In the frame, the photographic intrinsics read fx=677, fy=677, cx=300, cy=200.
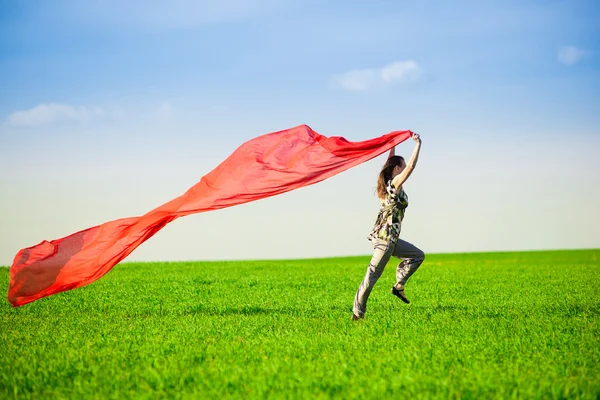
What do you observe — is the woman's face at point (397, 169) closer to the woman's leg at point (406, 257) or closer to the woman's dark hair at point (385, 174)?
the woman's dark hair at point (385, 174)

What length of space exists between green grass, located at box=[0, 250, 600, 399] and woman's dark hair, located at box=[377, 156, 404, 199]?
240 cm

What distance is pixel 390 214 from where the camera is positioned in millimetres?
12031

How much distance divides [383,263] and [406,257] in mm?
1034

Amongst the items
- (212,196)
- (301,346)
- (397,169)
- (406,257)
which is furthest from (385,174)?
(301,346)

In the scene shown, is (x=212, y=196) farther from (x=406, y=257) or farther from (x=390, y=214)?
(x=406, y=257)

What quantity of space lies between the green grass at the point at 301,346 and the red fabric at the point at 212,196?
1000mm

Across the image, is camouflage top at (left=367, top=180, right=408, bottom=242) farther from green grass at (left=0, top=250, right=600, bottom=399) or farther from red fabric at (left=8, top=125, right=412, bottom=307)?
green grass at (left=0, top=250, right=600, bottom=399)

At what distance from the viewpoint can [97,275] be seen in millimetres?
13203

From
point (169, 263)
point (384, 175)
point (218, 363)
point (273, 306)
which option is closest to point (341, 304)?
point (273, 306)

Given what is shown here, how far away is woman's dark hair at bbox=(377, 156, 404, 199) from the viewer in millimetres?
12102

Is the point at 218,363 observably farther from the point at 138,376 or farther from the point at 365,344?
the point at 365,344

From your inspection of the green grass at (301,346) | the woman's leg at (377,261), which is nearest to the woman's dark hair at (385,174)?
the woman's leg at (377,261)

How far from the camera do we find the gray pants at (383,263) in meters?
12.1

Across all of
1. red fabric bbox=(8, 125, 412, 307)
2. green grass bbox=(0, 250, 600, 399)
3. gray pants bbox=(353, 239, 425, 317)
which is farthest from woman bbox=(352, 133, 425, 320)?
green grass bbox=(0, 250, 600, 399)
